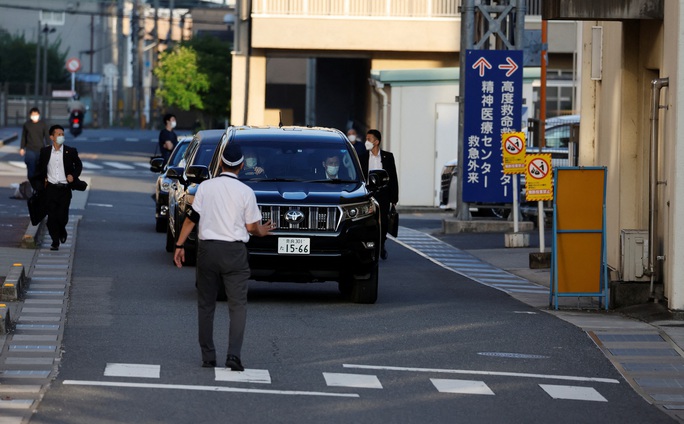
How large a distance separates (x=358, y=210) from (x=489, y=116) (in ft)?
43.7

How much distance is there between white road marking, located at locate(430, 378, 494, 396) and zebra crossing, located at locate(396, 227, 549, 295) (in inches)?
292

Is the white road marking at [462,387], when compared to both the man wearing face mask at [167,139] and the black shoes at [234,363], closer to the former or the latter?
the black shoes at [234,363]

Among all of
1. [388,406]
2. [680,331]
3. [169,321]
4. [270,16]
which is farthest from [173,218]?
[270,16]

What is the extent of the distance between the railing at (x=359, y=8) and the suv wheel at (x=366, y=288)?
27.6 metres

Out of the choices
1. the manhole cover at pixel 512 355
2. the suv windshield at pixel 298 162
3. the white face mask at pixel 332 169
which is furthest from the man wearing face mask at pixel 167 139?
the manhole cover at pixel 512 355

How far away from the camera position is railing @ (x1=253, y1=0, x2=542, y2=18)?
43188mm

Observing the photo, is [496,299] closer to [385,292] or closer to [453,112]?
[385,292]

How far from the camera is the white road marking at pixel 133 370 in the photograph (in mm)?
11110

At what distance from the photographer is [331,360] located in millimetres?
12250

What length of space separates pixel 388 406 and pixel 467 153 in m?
19.4

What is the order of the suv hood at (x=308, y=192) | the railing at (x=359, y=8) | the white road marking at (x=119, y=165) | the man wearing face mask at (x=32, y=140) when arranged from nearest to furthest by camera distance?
the suv hood at (x=308, y=192) < the man wearing face mask at (x=32, y=140) < the railing at (x=359, y=8) < the white road marking at (x=119, y=165)

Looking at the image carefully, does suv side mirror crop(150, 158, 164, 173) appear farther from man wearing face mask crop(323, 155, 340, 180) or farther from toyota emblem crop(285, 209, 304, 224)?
toyota emblem crop(285, 209, 304, 224)

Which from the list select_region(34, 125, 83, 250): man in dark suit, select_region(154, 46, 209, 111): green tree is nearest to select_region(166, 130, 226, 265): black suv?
select_region(34, 125, 83, 250): man in dark suit

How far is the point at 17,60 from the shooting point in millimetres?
100125
